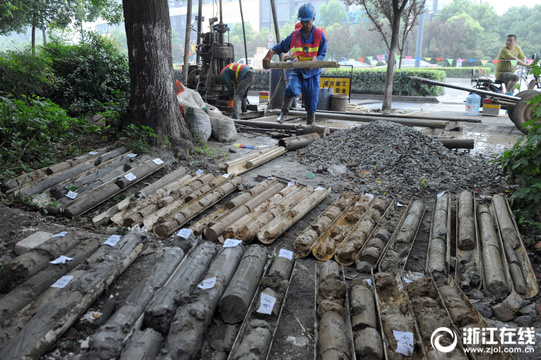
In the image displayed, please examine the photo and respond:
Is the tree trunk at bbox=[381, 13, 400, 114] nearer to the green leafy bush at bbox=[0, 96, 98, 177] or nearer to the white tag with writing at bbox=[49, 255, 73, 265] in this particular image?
the green leafy bush at bbox=[0, 96, 98, 177]

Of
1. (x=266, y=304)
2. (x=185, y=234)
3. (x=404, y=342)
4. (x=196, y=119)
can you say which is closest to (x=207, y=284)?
(x=266, y=304)

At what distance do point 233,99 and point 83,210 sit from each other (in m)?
5.98

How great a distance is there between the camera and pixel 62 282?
2.46 m

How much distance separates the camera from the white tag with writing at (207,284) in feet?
7.86

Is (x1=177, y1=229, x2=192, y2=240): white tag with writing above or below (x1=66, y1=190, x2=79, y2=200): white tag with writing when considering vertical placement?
below

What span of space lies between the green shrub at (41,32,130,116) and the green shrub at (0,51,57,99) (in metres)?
0.25

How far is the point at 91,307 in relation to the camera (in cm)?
245

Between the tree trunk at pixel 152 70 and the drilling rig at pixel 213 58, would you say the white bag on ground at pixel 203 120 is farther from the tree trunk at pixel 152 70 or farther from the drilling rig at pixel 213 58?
the drilling rig at pixel 213 58

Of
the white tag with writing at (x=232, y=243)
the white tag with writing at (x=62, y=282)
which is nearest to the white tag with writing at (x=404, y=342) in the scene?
the white tag with writing at (x=232, y=243)

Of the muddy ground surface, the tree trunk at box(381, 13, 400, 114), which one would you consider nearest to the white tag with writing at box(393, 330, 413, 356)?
the muddy ground surface

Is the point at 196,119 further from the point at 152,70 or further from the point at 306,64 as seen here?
the point at 306,64

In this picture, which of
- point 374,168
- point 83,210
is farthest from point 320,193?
point 83,210

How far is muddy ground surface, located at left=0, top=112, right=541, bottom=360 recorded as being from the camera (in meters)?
2.20

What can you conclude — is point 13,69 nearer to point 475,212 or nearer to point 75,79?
point 75,79
